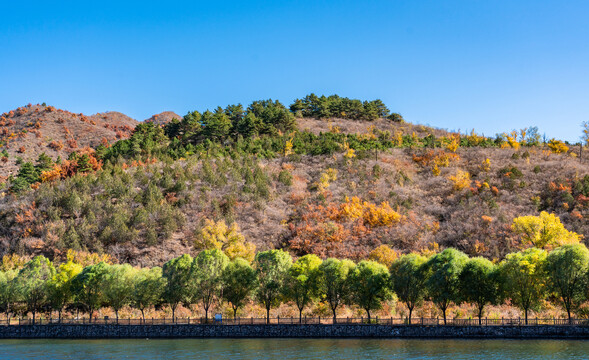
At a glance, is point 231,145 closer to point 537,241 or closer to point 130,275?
point 130,275

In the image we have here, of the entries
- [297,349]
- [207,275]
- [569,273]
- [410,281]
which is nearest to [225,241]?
[207,275]

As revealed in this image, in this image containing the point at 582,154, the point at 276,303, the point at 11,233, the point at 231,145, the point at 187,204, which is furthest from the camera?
the point at 231,145

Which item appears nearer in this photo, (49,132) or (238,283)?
(238,283)

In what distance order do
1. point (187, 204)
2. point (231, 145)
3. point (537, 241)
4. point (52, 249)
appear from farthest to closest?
1. point (231, 145)
2. point (187, 204)
3. point (52, 249)
4. point (537, 241)

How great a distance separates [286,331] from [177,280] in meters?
15.7

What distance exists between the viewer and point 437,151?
13012 cm

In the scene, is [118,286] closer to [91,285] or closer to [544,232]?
[91,285]

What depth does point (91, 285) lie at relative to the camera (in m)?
66.6

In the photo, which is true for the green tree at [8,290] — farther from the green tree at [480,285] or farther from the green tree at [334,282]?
the green tree at [480,285]

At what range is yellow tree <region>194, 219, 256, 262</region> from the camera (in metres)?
83.8

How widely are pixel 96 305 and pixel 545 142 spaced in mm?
118026

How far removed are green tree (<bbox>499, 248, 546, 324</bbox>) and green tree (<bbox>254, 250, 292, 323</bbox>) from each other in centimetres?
2687

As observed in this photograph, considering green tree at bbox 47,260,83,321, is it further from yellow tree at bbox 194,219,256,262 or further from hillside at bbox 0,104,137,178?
hillside at bbox 0,104,137,178

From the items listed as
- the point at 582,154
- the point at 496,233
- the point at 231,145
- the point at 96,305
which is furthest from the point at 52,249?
the point at 582,154
